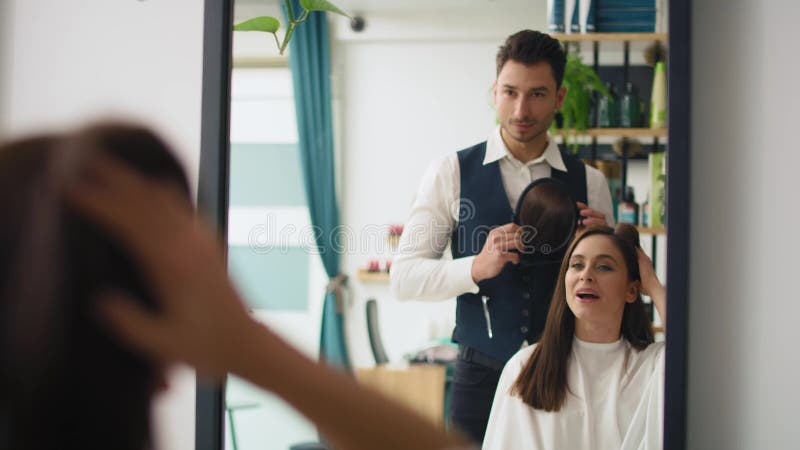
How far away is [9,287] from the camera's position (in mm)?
508

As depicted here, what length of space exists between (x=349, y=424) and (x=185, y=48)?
1.19 meters

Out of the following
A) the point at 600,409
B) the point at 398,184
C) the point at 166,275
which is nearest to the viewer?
the point at 166,275

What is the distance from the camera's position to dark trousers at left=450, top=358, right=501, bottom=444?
1255mm

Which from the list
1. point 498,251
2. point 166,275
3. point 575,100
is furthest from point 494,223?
point 166,275

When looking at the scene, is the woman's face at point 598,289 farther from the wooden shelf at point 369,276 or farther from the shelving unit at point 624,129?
the wooden shelf at point 369,276

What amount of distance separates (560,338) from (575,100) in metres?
0.46

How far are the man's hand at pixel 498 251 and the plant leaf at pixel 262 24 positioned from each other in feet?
2.02

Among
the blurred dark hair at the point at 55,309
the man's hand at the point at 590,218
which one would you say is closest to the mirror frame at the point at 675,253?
the man's hand at the point at 590,218

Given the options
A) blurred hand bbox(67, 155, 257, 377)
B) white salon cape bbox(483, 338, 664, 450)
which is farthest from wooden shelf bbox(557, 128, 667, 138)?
blurred hand bbox(67, 155, 257, 377)

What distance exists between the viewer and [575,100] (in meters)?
1.28

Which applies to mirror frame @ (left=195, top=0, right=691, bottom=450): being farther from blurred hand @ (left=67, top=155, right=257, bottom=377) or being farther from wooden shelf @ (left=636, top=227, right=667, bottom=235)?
blurred hand @ (left=67, top=155, right=257, bottom=377)

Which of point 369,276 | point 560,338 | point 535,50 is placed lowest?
point 560,338

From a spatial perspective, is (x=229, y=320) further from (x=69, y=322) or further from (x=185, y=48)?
(x=185, y=48)

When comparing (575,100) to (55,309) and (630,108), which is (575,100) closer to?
(630,108)
